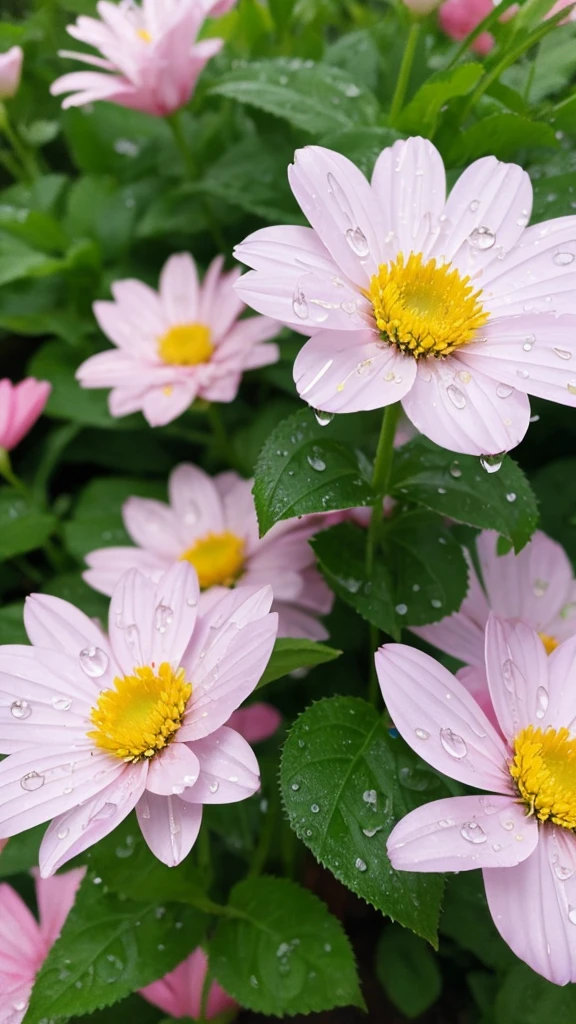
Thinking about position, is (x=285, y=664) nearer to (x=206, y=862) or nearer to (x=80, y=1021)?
(x=206, y=862)

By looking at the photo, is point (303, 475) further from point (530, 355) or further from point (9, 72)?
point (9, 72)

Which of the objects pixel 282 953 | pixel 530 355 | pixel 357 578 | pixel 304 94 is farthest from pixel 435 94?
pixel 282 953

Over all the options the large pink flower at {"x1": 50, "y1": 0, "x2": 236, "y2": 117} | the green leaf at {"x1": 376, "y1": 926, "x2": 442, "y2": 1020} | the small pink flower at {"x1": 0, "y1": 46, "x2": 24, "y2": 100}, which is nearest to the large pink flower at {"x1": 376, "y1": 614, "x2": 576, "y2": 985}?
the green leaf at {"x1": 376, "y1": 926, "x2": 442, "y2": 1020}

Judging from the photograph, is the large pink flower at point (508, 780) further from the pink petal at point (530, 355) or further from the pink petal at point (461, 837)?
the pink petal at point (530, 355)

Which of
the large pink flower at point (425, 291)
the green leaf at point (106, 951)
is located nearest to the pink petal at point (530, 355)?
the large pink flower at point (425, 291)

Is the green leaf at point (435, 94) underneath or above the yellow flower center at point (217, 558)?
above

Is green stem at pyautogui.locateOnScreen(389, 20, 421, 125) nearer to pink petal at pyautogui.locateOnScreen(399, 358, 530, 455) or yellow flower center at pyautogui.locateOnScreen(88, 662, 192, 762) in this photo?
pink petal at pyautogui.locateOnScreen(399, 358, 530, 455)

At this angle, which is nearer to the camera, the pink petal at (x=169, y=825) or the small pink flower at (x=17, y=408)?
the pink petal at (x=169, y=825)
